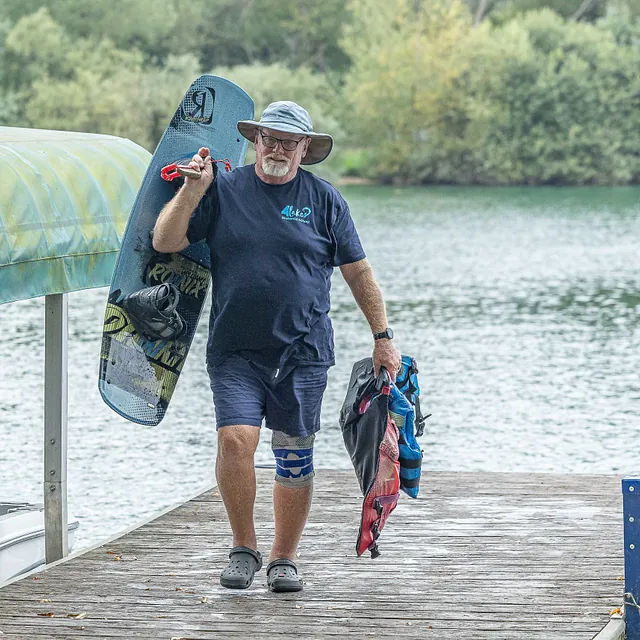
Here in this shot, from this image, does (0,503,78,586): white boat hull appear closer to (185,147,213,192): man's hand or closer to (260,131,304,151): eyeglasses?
(185,147,213,192): man's hand

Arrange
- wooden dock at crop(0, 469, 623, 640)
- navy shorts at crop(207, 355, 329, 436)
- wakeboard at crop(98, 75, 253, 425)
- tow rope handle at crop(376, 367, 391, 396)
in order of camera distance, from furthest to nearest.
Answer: wakeboard at crop(98, 75, 253, 425)
tow rope handle at crop(376, 367, 391, 396)
navy shorts at crop(207, 355, 329, 436)
wooden dock at crop(0, 469, 623, 640)

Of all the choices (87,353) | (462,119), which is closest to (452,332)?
(87,353)

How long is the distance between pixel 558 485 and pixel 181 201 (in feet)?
10.9

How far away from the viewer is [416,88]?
69625 mm

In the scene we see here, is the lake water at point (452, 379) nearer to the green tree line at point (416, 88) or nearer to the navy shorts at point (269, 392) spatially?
the navy shorts at point (269, 392)

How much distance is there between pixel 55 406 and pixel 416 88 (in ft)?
214

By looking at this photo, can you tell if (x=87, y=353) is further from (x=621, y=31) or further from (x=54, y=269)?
(x=621, y=31)

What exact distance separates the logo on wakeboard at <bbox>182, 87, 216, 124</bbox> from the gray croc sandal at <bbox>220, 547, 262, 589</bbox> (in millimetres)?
2021

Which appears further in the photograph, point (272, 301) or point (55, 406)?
point (55, 406)

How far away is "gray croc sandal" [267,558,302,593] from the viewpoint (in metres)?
5.06

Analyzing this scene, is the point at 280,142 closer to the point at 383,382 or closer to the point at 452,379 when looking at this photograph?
the point at 383,382

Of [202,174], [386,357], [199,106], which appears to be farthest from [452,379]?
[202,174]

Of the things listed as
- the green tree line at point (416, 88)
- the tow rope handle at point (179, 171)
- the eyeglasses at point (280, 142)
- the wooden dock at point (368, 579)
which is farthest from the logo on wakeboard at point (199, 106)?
the green tree line at point (416, 88)

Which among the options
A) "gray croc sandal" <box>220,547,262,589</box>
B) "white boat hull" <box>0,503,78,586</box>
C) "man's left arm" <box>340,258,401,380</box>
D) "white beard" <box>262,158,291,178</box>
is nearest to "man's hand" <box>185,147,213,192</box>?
"white beard" <box>262,158,291,178</box>
